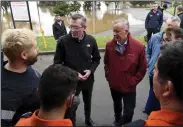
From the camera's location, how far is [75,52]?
3076 millimetres

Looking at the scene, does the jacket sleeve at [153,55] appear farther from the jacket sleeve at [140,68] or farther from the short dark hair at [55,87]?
the short dark hair at [55,87]

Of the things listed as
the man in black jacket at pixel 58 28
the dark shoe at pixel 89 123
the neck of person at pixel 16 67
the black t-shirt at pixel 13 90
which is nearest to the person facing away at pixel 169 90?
the black t-shirt at pixel 13 90

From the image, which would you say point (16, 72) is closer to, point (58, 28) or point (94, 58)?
point (94, 58)

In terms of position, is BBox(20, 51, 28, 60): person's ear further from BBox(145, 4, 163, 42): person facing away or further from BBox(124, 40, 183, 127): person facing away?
BBox(145, 4, 163, 42): person facing away

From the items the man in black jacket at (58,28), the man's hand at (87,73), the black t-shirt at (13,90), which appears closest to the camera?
the black t-shirt at (13,90)

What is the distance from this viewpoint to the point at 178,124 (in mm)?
1148

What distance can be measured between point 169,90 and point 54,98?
516 millimetres

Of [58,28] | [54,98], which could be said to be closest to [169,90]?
[54,98]

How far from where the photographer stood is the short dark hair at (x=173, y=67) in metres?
1.15

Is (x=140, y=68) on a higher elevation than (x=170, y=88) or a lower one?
lower

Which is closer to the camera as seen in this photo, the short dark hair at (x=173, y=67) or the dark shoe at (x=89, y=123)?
the short dark hair at (x=173, y=67)

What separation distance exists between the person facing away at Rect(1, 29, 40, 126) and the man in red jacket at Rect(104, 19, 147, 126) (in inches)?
52.6

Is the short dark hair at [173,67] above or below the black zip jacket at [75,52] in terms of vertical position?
above

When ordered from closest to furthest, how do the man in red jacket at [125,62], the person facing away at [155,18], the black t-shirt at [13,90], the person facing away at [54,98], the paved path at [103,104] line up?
the person facing away at [54,98] → the black t-shirt at [13,90] → the man in red jacket at [125,62] → the paved path at [103,104] → the person facing away at [155,18]
